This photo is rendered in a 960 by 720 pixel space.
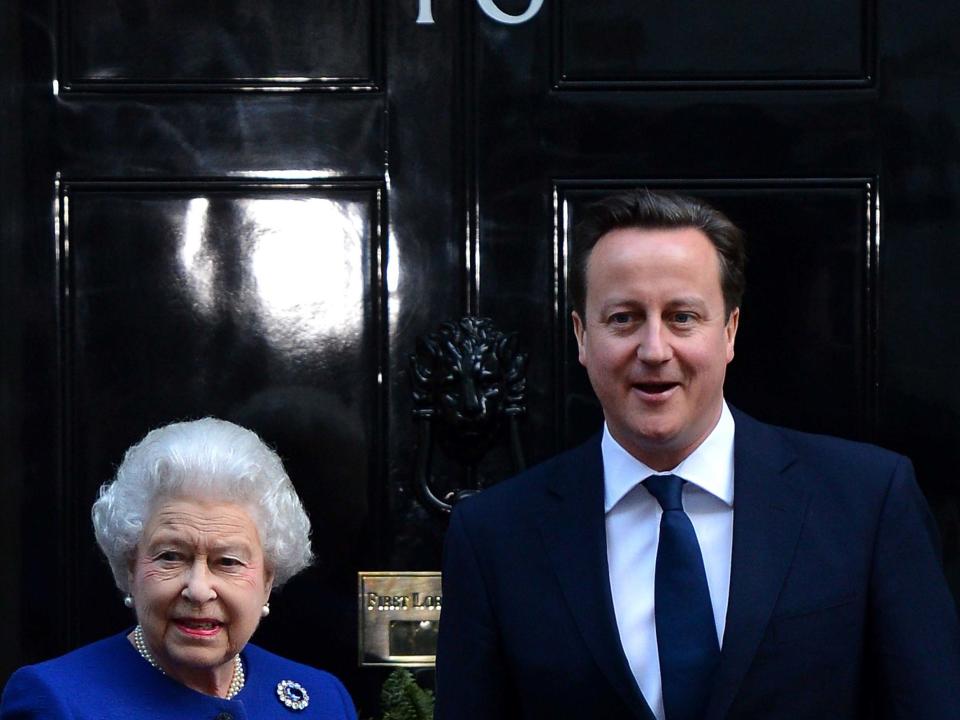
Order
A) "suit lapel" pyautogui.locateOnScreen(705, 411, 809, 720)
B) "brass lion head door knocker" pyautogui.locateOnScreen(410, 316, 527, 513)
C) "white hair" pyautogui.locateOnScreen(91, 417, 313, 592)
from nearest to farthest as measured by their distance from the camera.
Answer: "suit lapel" pyautogui.locateOnScreen(705, 411, 809, 720) < "white hair" pyautogui.locateOnScreen(91, 417, 313, 592) < "brass lion head door knocker" pyautogui.locateOnScreen(410, 316, 527, 513)

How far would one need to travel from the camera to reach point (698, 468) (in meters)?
3.12

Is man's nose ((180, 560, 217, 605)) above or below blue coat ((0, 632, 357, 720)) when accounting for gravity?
above

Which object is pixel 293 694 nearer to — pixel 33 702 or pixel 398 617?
pixel 33 702

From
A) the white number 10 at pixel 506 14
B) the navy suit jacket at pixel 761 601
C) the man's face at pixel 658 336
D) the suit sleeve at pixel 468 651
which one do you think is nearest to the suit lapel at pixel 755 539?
the navy suit jacket at pixel 761 601

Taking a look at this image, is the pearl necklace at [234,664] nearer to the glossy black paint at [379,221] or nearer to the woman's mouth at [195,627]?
the woman's mouth at [195,627]

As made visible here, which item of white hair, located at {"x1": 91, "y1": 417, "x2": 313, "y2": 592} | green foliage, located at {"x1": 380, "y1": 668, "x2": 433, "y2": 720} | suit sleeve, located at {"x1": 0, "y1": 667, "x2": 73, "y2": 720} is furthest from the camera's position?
green foliage, located at {"x1": 380, "y1": 668, "x2": 433, "y2": 720}

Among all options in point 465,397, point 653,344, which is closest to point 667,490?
point 653,344

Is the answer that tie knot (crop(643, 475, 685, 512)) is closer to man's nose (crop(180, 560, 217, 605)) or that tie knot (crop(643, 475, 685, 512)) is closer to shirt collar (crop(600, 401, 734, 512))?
shirt collar (crop(600, 401, 734, 512))

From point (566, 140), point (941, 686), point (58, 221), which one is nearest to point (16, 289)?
point (58, 221)

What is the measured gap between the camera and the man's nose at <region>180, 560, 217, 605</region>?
10.2 ft

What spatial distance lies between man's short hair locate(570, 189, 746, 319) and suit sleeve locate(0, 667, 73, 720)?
1.11 meters

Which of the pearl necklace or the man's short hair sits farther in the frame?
the pearl necklace

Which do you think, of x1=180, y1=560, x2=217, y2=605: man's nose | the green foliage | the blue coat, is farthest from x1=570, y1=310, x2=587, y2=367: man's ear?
the green foliage

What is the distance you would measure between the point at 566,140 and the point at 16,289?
52.7 inches
